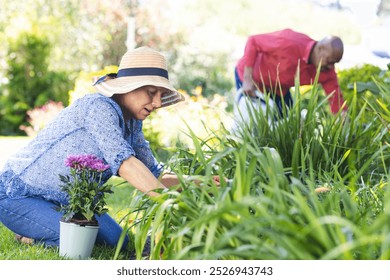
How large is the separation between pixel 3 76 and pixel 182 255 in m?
10.7

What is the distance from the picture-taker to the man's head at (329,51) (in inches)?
193

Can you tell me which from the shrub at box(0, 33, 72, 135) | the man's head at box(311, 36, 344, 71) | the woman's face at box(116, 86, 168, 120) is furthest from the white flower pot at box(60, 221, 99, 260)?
the shrub at box(0, 33, 72, 135)

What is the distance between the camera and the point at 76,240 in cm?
285

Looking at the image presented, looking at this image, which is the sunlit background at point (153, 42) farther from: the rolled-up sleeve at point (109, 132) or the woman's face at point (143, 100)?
the rolled-up sleeve at point (109, 132)

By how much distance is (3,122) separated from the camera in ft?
37.4

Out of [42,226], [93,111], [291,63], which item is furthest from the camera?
[291,63]

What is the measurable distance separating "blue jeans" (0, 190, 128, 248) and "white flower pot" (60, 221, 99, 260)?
1.05ft

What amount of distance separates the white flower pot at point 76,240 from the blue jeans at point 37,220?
0.32m

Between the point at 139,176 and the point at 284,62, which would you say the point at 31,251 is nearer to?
the point at 139,176

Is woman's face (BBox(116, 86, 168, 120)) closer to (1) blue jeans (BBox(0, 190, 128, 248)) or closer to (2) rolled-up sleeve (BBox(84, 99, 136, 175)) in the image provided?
(2) rolled-up sleeve (BBox(84, 99, 136, 175))

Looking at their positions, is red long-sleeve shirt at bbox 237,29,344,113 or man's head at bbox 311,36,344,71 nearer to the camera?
man's head at bbox 311,36,344,71

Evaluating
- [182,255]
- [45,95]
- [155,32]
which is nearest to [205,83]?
[155,32]

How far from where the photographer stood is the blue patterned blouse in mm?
2889

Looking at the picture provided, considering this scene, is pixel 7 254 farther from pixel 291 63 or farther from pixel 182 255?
pixel 291 63
